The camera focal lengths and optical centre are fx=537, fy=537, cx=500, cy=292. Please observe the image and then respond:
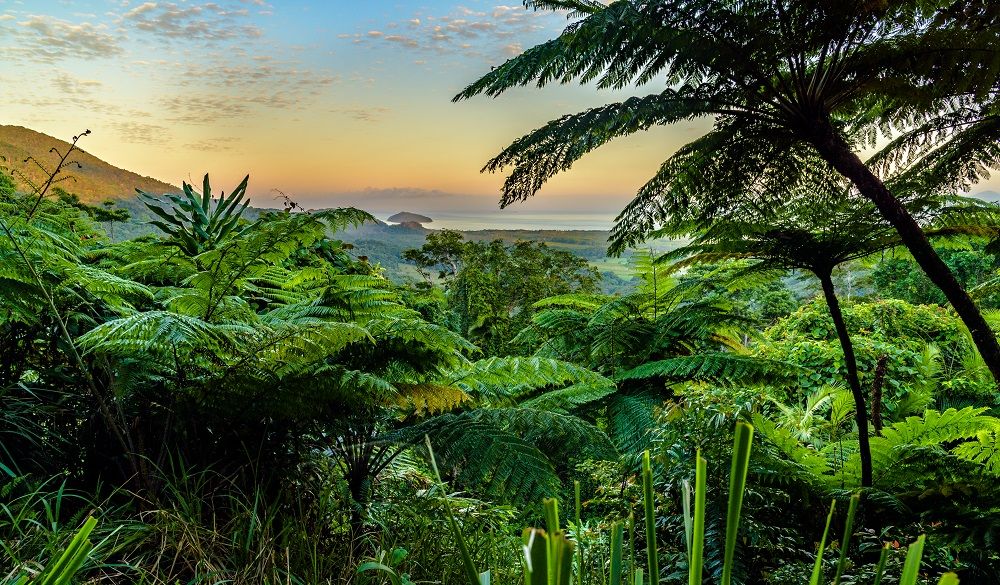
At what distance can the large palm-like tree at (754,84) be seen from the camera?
8.34 ft

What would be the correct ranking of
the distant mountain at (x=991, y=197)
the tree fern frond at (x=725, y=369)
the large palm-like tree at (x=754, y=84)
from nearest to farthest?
the large palm-like tree at (x=754, y=84) → the tree fern frond at (x=725, y=369) → the distant mountain at (x=991, y=197)

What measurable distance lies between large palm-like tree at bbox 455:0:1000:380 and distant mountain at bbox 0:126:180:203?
1.98m

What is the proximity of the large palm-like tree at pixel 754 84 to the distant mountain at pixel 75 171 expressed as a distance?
1983mm

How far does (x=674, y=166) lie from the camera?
3029 millimetres

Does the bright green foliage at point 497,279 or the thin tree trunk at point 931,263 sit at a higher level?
the thin tree trunk at point 931,263

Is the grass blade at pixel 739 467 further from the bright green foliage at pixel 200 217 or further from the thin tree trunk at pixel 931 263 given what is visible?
the thin tree trunk at pixel 931 263

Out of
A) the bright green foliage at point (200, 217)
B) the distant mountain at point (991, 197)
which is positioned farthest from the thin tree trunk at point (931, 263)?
the bright green foliage at point (200, 217)

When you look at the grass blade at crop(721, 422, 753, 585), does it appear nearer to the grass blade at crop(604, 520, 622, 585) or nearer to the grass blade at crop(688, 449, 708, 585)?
the grass blade at crop(688, 449, 708, 585)

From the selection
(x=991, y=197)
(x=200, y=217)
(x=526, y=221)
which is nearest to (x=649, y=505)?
(x=200, y=217)

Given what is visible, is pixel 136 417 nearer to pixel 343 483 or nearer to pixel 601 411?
pixel 343 483

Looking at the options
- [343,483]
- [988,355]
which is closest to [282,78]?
[343,483]

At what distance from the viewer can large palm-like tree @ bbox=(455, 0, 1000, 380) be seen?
254 centimetres

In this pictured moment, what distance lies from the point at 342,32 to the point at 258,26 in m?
1.06

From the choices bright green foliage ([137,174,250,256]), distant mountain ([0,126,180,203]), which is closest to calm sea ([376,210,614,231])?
distant mountain ([0,126,180,203])
